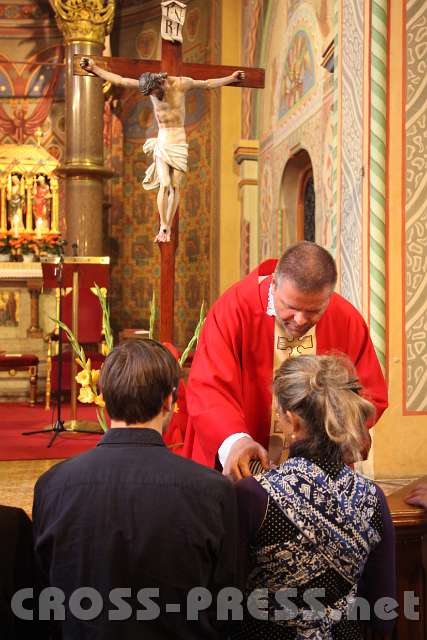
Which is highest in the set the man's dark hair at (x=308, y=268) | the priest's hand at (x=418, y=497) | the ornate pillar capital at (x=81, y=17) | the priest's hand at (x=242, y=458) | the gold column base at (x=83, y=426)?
the ornate pillar capital at (x=81, y=17)

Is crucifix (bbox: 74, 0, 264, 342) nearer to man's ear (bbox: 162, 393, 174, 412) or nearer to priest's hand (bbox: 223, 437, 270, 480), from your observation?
priest's hand (bbox: 223, 437, 270, 480)

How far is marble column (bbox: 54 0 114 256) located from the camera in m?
10.5

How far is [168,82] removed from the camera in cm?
492

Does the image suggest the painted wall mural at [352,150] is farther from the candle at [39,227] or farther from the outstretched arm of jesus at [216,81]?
the candle at [39,227]

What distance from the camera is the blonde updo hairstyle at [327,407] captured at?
177 centimetres

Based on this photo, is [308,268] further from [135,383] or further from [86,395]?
[86,395]

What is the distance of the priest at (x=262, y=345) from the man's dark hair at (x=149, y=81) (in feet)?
6.95

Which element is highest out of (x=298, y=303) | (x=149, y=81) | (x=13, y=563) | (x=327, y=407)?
(x=149, y=81)

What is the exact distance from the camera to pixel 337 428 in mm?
1762

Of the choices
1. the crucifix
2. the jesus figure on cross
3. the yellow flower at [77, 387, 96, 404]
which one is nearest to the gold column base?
the yellow flower at [77, 387, 96, 404]

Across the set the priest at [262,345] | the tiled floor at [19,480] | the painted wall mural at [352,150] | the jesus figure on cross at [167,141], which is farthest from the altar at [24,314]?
the priest at [262,345]

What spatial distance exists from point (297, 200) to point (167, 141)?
442 centimetres

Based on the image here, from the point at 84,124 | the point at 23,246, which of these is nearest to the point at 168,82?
the point at 84,124

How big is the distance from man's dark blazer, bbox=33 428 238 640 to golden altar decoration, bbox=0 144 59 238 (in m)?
9.76
